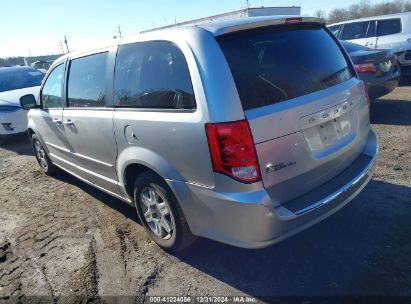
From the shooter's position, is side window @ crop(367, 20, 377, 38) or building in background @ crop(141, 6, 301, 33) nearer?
side window @ crop(367, 20, 377, 38)

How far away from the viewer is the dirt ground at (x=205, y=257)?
2.77m

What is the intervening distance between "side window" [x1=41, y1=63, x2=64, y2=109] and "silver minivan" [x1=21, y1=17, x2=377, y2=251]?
48.6 inches

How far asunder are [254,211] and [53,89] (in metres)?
3.53

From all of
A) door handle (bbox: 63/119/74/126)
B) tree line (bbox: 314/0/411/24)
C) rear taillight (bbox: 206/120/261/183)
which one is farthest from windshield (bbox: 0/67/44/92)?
tree line (bbox: 314/0/411/24)

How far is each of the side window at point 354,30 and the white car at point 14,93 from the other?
29.4 ft

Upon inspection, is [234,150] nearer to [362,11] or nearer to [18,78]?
[18,78]

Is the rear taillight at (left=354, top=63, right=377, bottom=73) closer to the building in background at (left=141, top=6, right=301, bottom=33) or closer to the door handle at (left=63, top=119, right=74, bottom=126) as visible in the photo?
the door handle at (left=63, top=119, right=74, bottom=126)

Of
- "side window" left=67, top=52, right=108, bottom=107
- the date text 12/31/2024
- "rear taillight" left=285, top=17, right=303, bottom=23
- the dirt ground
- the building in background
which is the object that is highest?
the building in background

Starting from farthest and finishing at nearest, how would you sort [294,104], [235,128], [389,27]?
[389,27], [294,104], [235,128]

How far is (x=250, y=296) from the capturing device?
106 inches

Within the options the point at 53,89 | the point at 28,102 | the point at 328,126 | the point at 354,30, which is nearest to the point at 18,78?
the point at 28,102

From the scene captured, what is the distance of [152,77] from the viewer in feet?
9.61

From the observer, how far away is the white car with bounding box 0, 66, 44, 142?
7.95 m

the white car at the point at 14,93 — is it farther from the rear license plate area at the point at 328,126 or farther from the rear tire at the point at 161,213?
the rear license plate area at the point at 328,126
